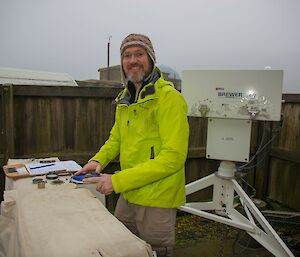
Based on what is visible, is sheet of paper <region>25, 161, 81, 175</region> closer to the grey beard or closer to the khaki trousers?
the khaki trousers

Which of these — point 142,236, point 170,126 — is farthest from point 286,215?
point 170,126

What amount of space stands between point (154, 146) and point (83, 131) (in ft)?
5.39

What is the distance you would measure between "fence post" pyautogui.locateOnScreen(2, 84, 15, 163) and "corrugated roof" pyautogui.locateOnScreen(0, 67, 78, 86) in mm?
698

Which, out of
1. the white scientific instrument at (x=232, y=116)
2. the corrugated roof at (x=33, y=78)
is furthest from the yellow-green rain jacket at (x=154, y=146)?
the corrugated roof at (x=33, y=78)

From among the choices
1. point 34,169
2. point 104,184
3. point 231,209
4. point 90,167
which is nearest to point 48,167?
point 34,169

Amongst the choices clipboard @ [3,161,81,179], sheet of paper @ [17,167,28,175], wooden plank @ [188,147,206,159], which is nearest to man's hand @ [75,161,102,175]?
clipboard @ [3,161,81,179]

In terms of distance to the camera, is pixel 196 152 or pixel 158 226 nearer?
pixel 158 226

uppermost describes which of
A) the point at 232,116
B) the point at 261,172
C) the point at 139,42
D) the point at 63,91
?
the point at 139,42

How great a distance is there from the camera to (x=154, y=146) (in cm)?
123

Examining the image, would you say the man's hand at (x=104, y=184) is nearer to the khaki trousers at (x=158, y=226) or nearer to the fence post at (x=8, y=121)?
the khaki trousers at (x=158, y=226)

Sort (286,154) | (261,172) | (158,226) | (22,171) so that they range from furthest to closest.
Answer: (261,172)
(286,154)
(22,171)
(158,226)

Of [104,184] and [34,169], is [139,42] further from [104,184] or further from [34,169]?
[34,169]

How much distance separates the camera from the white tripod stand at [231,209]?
6.20 feet

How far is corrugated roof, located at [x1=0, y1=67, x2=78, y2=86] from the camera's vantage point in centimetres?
314
